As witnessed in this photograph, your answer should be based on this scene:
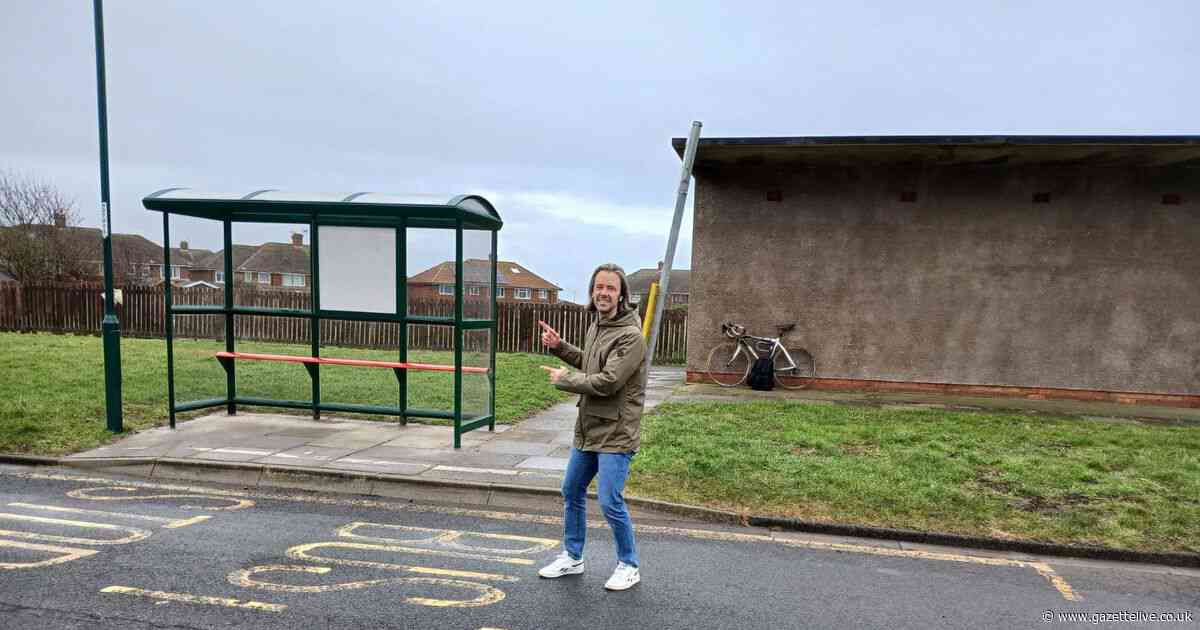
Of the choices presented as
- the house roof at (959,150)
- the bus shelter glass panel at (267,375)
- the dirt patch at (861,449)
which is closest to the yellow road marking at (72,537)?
the bus shelter glass panel at (267,375)

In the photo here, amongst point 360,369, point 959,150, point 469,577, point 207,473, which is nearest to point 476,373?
point 207,473

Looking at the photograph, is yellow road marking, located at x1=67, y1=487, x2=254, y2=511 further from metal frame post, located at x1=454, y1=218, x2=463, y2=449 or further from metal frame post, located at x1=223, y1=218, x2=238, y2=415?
metal frame post, located at x1=223, y1=218, x2=238, y2=415

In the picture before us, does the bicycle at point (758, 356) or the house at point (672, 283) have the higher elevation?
the house at point (672, 283)

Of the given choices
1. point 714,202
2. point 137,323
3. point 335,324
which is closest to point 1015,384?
point 714,202

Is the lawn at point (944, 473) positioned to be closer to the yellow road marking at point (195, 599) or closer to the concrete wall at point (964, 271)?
the concrete wall at point (964, 271)

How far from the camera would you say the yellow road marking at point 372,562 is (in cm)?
411

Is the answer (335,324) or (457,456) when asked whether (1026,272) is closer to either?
(457,456)

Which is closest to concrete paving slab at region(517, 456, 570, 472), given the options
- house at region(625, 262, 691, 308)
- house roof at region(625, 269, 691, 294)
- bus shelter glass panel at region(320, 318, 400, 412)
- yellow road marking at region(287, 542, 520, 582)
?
yellow road marking at region(287, 542, 520, 582)

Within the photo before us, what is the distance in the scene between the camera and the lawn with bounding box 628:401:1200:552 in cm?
511

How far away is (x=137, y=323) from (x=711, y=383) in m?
17.0

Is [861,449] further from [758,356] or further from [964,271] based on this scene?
[964,271]

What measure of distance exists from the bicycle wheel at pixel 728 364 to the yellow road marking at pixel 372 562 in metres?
8.23

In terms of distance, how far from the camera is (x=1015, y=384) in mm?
11250

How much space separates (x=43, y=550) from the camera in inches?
170
